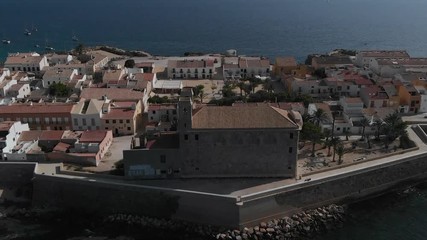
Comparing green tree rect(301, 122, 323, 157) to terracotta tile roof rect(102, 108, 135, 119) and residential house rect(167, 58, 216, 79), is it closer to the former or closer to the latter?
terracotta tile roof rect(102, 108, 135, 119)

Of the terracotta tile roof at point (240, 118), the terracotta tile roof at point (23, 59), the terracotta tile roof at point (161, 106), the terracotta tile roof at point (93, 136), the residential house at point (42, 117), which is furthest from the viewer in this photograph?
the terracotta tile roof at point (23, 59)

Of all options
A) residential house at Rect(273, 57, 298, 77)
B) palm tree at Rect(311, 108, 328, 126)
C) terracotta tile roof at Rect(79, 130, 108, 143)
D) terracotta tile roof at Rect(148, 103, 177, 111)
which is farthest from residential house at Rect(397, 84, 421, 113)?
terracotta tile roof at Rect(79, 130, 108, 143)

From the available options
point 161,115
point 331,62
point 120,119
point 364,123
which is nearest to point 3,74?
point 120,119

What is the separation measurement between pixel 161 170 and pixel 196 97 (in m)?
25.7

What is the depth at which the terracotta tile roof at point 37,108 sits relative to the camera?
5915cm

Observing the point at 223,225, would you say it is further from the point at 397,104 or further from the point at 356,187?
the point at 397,104

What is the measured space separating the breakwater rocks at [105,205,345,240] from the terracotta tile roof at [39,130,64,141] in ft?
44.2

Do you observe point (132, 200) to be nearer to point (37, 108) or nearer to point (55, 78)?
point (37, 108)

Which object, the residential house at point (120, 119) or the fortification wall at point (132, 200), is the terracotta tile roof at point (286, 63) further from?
the fortification wall at point (132, 200)

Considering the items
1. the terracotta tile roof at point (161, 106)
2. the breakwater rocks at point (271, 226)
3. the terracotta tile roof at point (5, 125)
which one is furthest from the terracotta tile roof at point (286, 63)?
the terracotta tile roof at point (5, 125)

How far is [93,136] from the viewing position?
53969 millimetres

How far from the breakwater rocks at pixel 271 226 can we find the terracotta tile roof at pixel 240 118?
368 inches

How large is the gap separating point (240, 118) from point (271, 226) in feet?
36.2

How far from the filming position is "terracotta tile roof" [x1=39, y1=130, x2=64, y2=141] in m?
54.0
